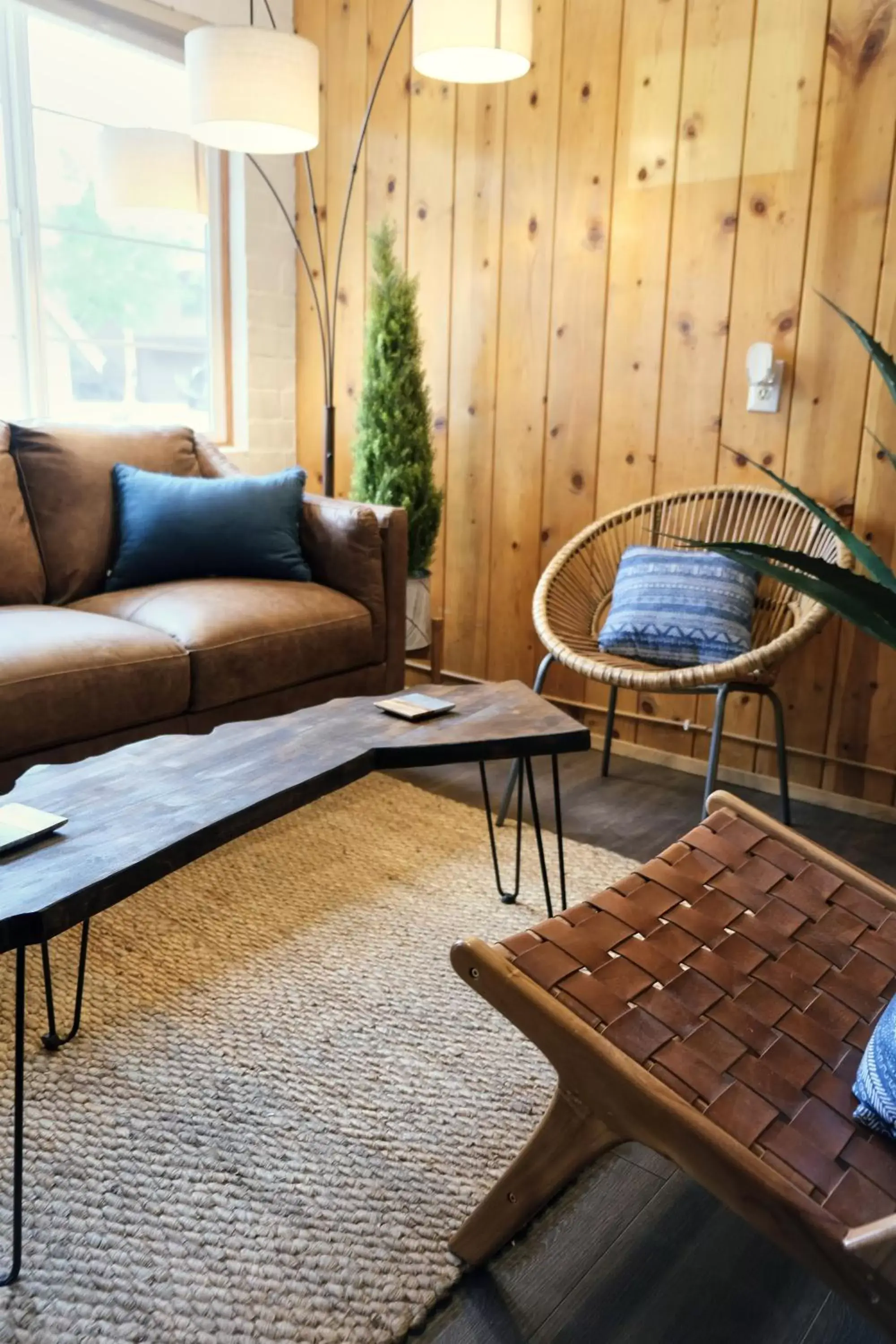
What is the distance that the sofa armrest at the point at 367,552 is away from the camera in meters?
2.80

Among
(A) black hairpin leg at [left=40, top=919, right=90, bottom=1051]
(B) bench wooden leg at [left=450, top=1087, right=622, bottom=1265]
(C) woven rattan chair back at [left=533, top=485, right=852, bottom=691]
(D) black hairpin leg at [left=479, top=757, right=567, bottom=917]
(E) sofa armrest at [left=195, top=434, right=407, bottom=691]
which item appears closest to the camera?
(B) bench wooden leg at [left=450, top=1087, right=622, bottom=1265]

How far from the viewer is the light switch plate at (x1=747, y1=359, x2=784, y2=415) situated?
104 inches

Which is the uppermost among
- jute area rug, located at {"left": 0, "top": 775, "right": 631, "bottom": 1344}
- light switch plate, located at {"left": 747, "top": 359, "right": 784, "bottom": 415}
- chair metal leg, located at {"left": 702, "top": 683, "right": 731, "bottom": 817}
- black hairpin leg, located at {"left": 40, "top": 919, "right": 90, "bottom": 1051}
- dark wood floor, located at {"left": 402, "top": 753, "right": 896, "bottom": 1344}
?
light switch plate, located at {"left": 747, "top": 359, "right": 784, "bottom": 415}

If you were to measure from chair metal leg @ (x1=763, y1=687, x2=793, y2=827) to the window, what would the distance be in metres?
2.08

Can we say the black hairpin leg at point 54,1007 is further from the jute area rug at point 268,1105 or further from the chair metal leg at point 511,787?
the chair metal leg at point 511,787

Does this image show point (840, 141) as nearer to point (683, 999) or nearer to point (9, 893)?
point (683, 999)

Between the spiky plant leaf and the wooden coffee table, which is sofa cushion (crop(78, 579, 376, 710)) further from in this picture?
the spiky plant leaf

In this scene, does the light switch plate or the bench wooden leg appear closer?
the bench wooden leg

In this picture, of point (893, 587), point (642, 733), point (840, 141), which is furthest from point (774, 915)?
point (840, 141)

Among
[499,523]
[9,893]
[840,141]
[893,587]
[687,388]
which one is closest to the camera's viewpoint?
[893,587]

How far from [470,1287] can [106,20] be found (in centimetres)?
330

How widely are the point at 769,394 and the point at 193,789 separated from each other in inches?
72.9

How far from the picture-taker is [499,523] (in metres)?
3.26

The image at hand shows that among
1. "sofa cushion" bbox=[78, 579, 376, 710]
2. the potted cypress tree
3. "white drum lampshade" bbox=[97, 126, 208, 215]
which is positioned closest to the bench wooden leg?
"sofa cushion" bbox=[78, 579, 376, 710]
